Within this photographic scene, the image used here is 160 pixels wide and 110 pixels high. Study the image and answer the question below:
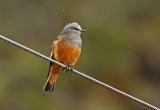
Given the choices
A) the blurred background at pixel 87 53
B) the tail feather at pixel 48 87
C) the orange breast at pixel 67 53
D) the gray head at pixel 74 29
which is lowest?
the tail feather at pixel 48 87

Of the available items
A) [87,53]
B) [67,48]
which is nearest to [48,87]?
[67,48]

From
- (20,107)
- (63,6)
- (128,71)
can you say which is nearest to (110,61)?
(128,71)

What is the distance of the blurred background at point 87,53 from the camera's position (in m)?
15.2

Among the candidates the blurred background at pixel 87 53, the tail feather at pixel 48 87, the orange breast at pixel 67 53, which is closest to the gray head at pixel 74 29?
the orange breast at pixel 67 53

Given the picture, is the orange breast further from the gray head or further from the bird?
the gray head

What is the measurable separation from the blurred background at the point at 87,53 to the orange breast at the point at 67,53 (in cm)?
538

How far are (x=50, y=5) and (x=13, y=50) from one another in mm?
1453

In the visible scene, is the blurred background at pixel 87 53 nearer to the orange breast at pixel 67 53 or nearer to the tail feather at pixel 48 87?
the tail feather at pixel 48 87

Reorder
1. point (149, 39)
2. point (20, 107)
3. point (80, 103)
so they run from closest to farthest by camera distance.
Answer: point (20, 107) < point (80, 103) < point (149, 39)

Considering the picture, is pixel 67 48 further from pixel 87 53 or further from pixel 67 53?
pixel 87 53

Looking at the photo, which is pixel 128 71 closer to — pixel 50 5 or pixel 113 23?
pixel 113 23

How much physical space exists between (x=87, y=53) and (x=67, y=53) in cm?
681

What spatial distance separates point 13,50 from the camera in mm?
16219

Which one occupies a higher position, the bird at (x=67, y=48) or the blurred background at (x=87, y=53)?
the blurred background at (x=87, y=53)
